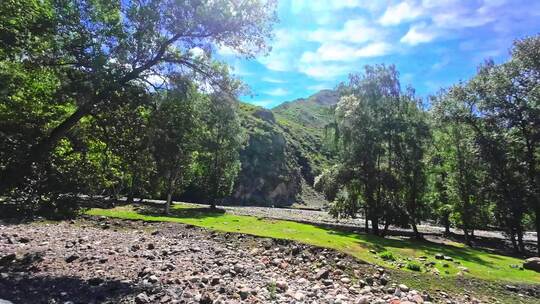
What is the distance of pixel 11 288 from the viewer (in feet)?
48.4

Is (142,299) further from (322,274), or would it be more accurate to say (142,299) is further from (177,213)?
(177,213)

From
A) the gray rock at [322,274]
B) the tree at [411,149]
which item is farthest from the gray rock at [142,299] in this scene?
the tree at [411,149]

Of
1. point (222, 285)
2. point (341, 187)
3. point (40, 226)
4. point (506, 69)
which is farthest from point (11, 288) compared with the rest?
point (506, 69)

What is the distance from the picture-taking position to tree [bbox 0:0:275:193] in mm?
15535

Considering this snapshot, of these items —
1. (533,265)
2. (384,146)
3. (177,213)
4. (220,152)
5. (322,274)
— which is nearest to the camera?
(322,274)

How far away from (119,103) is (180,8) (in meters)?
4.65

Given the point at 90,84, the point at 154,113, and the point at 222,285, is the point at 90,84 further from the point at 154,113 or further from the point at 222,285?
the point at 222,285

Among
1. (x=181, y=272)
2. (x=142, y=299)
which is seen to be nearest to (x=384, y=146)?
(x=181, y=272)

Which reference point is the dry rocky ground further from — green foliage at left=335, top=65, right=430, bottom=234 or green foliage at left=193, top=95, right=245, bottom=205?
green foliage at left=193, top=95, right=245, bottom=205

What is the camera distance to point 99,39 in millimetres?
15891

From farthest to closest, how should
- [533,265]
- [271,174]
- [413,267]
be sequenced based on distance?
[271,174] < [533,265] < [413,267]

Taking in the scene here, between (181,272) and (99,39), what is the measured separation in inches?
408

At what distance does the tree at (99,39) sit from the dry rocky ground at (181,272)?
15.0 ft

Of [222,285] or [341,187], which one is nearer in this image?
[222,285]
